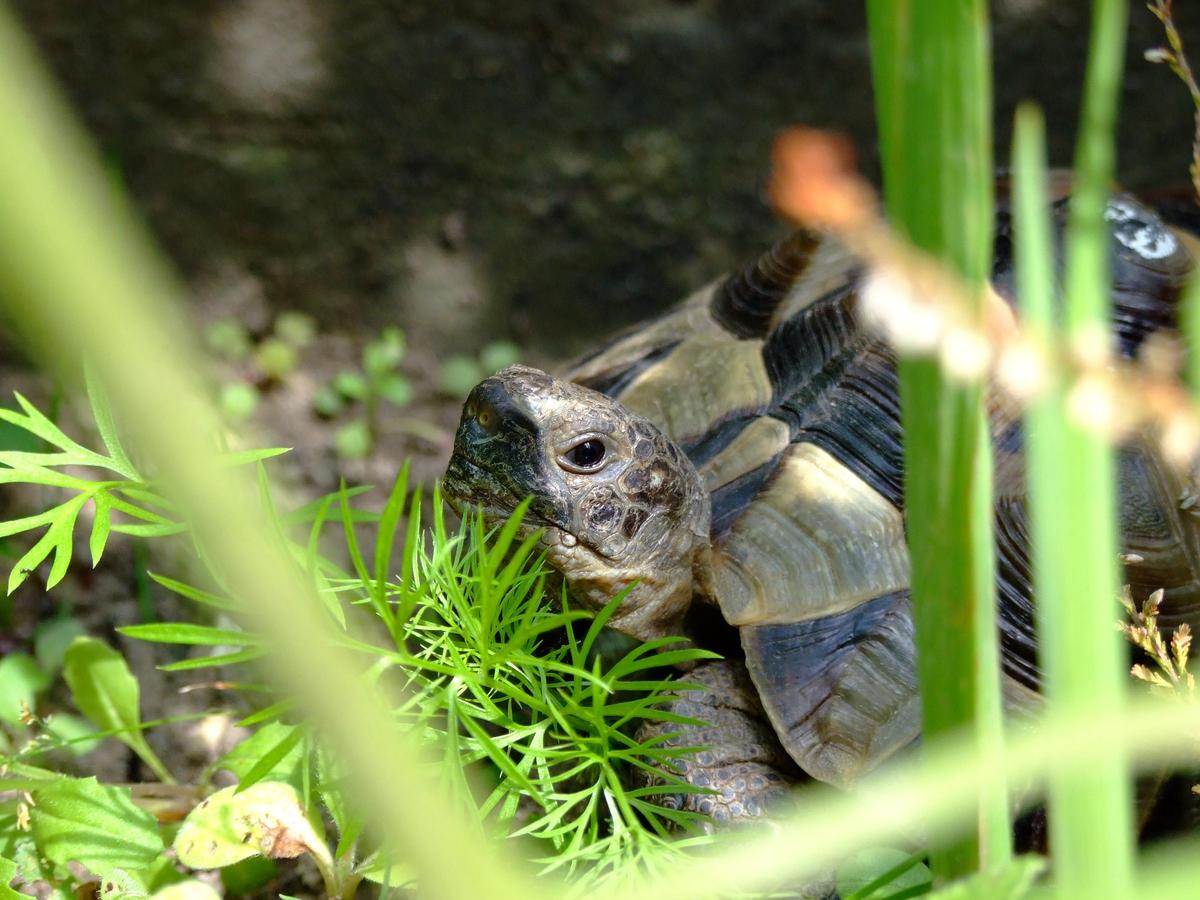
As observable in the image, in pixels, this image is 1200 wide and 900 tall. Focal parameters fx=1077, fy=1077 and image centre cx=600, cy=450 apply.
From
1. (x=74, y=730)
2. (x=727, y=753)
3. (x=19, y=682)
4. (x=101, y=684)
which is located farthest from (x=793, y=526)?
(x=19, y=682)

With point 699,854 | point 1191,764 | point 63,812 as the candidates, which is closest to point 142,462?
point 63,812

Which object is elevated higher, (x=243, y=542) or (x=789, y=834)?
(x=243, y=542)

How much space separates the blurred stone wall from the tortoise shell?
125cm

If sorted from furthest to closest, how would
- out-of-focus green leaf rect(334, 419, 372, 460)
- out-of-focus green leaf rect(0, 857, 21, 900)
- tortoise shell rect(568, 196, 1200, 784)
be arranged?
out-of-focus green leaf rect(334, 419, 372, 460) < tortoise shell rect(568, 196, 1200, 784) < out-of-focus green leaf rect(0, 857, 21, 900)

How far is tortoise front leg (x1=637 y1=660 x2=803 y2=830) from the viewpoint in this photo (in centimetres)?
144

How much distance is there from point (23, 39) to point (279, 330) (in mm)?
861

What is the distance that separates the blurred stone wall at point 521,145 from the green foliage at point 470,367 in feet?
0.23

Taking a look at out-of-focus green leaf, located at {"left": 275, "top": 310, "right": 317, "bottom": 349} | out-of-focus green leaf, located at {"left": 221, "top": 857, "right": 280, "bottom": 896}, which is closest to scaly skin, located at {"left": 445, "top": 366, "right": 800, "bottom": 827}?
out-of-focus green leaf, located at {"left": 221, "top": 857, "right": 280, "bottom": 896}

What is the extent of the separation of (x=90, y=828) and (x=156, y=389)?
1.33m

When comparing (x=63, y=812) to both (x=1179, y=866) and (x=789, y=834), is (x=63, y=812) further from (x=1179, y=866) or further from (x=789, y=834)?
(x=1179, y=866)

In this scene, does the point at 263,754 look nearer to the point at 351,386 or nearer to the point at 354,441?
the point at 354,441

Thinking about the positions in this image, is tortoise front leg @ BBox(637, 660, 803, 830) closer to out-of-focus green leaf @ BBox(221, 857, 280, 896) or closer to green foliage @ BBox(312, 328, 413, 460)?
out-of-focus green leaf @ BBox(221, 857, 280, 896)

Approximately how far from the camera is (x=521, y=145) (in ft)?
9.36

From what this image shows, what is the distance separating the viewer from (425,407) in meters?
2.79
